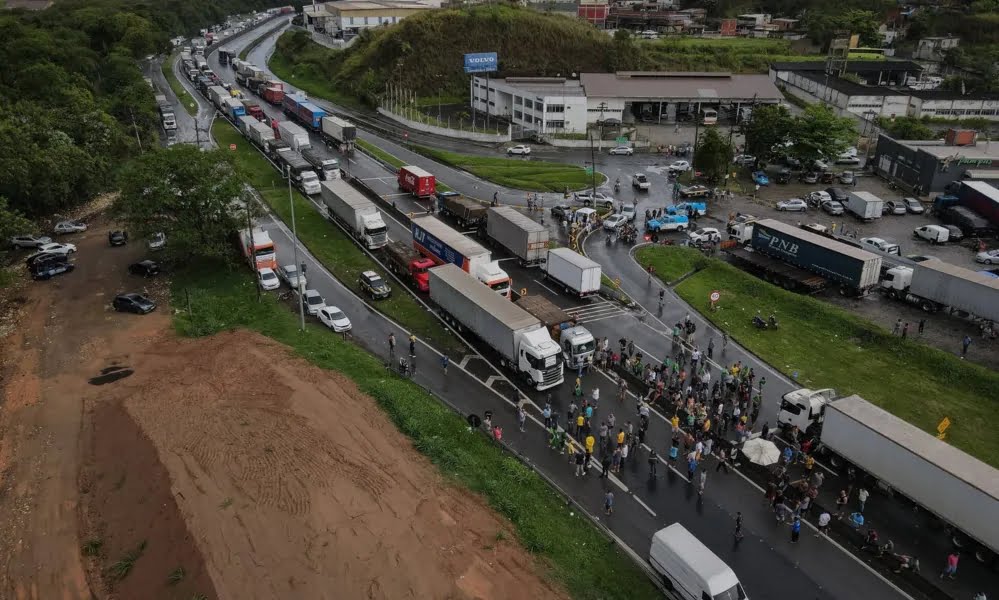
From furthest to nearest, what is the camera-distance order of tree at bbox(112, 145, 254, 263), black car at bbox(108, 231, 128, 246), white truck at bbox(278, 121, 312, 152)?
1. white truck at bbox(278, 121, 312, 152)
2. black car at bbox(108, 231, 128, 246)
3. tree at bbox(112, 145, 254, 263)

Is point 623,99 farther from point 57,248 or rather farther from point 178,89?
point 178,89

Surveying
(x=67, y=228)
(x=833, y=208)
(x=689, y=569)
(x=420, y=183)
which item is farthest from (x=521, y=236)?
(x=67, y=228)

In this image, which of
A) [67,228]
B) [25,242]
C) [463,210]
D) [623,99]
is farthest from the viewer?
[623,99]

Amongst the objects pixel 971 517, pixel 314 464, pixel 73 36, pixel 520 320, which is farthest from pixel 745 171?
pixel 73 36

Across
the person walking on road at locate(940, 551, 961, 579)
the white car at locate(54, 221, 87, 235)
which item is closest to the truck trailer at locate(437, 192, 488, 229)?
the white car at locate(54, 221, 87, 235)

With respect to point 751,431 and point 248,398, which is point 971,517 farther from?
point 248,398

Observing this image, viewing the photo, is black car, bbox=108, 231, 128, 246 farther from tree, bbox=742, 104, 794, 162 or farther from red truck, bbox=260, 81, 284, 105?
tree, bbox=742, 104, 794, 162

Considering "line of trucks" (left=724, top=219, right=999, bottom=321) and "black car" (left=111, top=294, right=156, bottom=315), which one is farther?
A: "black car" (left=111, top=294, right=156, bottom=315)
